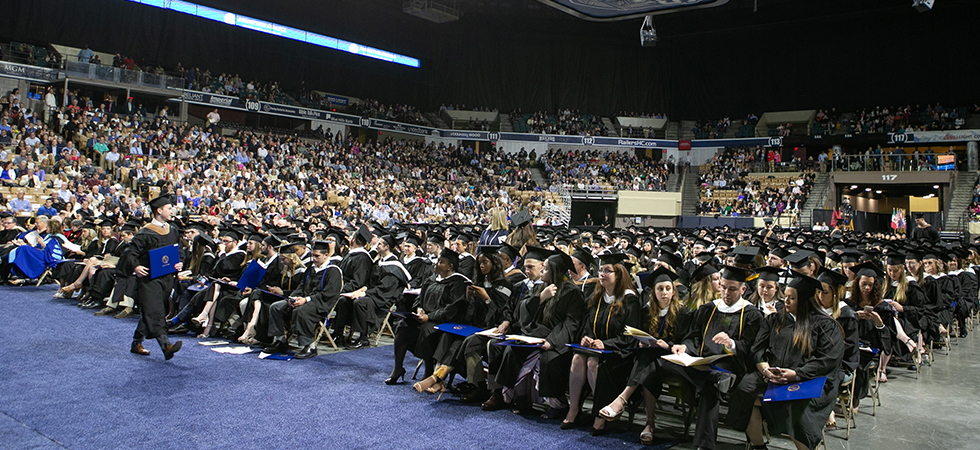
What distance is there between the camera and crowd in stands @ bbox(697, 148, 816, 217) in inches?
1125

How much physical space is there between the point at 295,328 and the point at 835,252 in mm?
7139

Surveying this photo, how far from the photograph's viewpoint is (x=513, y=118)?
1510 inches

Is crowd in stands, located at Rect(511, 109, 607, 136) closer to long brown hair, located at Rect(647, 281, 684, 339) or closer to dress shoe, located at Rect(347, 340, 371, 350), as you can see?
dress shoe, located at Rect(347, 340, 371, 350)

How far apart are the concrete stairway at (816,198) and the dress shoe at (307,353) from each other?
25.5 metres

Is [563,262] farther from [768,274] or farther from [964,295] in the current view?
[964,295]

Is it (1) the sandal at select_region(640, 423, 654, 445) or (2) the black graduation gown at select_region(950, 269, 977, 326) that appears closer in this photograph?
(1) the sandal at select_region(640, 423, 654, 445)

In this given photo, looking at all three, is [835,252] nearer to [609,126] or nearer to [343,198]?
[343,198]

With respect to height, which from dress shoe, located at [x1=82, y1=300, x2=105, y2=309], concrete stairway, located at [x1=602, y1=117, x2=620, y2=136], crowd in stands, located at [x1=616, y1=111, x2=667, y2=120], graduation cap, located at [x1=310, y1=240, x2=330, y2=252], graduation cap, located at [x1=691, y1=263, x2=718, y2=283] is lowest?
dress shoe, located at [x1=82, y1=300, x2=105, y2=309]

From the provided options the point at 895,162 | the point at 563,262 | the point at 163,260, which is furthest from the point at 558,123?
the point at 563,262

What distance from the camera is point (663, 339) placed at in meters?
4.86

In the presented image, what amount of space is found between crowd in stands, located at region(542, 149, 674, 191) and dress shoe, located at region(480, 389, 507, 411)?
27.2m

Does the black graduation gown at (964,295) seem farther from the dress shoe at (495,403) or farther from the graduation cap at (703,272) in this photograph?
the dress shoe at (495,403)

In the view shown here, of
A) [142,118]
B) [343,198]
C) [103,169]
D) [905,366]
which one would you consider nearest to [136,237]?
[905,366]

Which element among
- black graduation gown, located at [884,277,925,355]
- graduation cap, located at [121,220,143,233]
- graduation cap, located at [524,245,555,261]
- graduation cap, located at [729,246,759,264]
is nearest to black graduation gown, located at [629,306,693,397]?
graduation cap, located at [524,245,555,261]
